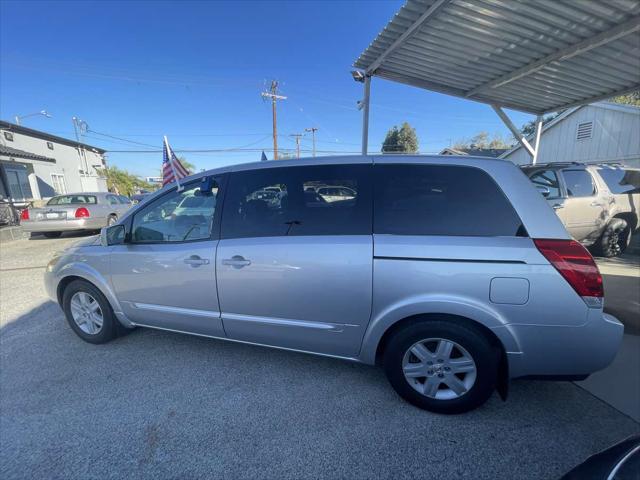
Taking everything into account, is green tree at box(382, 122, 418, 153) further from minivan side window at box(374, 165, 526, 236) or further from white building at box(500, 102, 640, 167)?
minivan side window at box(374, 165, 526, 236)

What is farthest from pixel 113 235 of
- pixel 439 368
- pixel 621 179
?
pixel 621 179

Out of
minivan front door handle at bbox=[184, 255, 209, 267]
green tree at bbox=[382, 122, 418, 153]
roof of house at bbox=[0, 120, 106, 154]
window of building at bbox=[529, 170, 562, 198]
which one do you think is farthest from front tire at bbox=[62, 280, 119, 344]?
green tree at bbox=[382, 122, 418, 153]

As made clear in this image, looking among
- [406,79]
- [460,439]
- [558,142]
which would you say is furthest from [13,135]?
[558,142]

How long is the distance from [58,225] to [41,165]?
13.6 meters

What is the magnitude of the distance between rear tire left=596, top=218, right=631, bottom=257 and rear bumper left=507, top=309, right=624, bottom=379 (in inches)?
203

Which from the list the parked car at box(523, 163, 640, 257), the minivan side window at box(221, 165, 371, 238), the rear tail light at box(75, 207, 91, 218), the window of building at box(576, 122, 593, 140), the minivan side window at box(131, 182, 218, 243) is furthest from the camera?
the window of building at box(576, 122, 593, 140)

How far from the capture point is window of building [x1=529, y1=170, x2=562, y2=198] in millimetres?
5203

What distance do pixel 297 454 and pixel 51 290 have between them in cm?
316

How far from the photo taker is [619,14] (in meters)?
4.14

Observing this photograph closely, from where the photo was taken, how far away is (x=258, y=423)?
209cm

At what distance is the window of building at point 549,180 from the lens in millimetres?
5203

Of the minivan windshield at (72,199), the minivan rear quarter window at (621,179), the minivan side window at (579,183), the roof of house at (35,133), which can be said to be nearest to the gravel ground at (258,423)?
the minivan side window at (579,183)

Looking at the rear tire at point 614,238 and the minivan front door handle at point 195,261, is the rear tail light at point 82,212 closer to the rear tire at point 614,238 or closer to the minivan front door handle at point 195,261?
the minivan front door handle at point 195,261

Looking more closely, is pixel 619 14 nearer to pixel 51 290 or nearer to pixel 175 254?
pixel 175 254
